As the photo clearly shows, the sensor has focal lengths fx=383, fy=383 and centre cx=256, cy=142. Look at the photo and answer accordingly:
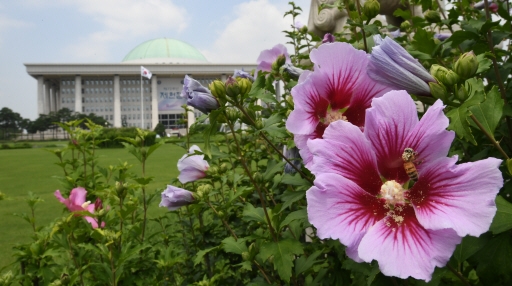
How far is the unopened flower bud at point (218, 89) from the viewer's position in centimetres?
81

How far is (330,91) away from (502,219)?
0.33m

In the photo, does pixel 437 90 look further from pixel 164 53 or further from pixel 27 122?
pixel 164 53

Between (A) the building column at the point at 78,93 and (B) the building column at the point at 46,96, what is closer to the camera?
(A) the building column at the point at 78,93

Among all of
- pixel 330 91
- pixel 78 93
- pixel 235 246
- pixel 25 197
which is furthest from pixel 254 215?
pixel 78 93

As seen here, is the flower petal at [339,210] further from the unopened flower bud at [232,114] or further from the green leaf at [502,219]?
the unopened flower bud at [232,114]

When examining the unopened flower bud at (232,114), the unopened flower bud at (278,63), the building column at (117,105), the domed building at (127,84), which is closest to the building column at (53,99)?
the domed building at (127,84)

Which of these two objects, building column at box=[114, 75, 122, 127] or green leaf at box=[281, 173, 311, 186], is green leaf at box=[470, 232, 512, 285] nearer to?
green leaf at box=[281, 173, 311, 186]

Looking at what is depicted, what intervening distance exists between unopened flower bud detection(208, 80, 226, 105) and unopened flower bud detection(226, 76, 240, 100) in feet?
0.04

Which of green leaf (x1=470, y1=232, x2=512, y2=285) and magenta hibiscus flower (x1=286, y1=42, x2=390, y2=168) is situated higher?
magenta hibiscus flower (x1=286, y1=42, x2=390, y2=168)

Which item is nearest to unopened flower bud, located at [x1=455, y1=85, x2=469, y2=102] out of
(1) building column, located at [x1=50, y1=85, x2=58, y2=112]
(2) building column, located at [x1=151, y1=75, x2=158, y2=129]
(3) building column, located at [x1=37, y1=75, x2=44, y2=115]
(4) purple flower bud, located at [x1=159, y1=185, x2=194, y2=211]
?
(4) purple flower bud, located at [x1=159, y1=185, x2=194, y2=211]

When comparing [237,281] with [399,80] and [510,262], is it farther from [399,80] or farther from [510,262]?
[399,80]

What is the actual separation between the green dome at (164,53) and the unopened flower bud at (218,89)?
5099 cm

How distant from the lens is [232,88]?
31.9 inches

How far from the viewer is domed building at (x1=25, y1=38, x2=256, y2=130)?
142 ft
